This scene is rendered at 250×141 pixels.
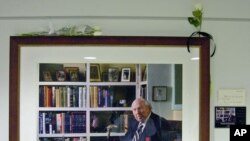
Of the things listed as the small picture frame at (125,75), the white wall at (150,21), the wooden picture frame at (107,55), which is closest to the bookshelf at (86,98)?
the small picture frame at (125,75)

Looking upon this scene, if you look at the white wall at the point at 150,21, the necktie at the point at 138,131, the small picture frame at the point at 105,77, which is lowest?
the necktie at the point at 138,131

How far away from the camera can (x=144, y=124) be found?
215 centimetres

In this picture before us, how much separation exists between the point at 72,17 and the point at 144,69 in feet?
2.00

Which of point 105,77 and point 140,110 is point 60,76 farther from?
point 140,110

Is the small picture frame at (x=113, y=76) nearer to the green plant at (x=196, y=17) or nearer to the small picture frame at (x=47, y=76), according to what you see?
the small picture frame at (x=47, y=76)

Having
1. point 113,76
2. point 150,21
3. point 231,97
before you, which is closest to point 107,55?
point 113,76

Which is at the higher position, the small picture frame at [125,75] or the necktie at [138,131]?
the small picture frame at [125,75]

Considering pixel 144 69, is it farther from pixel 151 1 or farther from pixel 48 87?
pixel 48 87

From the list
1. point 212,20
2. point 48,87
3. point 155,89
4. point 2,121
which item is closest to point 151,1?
point 212,20

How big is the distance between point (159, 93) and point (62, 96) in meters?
0.64

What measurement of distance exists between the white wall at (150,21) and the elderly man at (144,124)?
368 mm

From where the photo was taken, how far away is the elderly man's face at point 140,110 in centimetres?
214

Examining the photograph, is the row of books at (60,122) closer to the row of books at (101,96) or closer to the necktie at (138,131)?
the row of books at (101,96)

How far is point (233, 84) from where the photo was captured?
2.20 metres
